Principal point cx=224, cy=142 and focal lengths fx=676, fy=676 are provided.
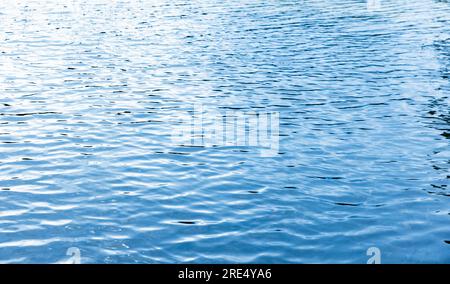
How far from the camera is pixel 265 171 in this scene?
21.0 m

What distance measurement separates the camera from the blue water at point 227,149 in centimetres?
1656

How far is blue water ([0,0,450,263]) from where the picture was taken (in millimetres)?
16562

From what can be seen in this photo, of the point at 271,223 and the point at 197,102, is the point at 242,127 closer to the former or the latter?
the point at 197,102

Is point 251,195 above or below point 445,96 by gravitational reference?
below

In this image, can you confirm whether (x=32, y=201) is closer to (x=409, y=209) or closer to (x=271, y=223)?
(x=271, y=223)

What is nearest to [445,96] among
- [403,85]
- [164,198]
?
[403,85]

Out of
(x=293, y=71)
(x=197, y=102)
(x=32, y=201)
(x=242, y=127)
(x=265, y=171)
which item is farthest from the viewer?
(x=293, y=71)

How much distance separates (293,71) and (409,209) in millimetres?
16777

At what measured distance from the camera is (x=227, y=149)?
23.1 meters

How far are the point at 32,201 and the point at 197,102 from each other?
429 inches

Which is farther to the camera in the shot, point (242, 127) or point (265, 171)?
point (242, 127)

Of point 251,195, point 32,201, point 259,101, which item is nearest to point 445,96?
point 259,101
